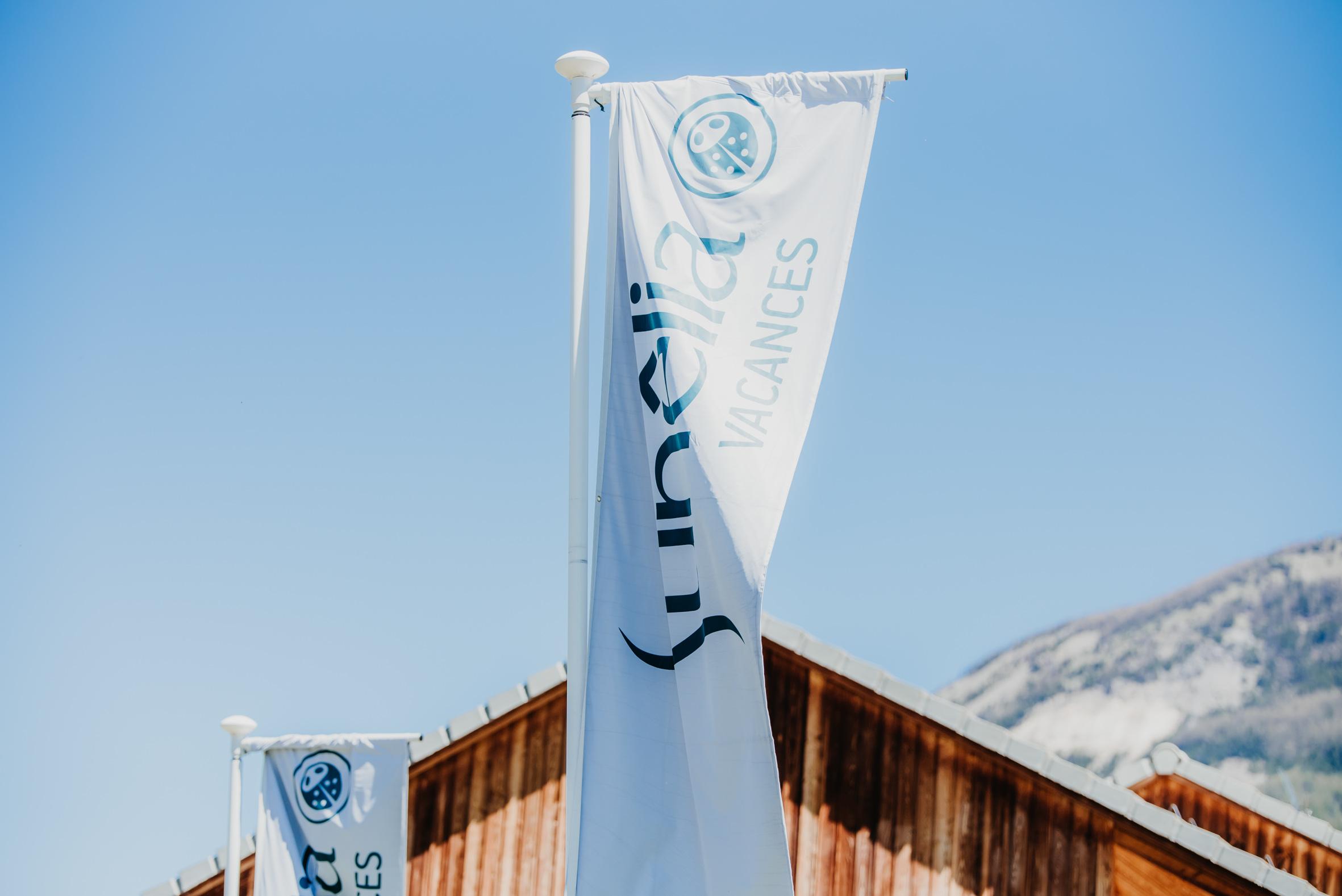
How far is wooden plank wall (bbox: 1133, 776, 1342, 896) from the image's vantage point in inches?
595

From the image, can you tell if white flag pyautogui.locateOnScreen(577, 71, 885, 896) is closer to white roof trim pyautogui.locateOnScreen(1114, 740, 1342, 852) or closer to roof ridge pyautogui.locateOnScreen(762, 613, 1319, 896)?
roof ridge pyautogui.locateOnScreen(762, 613, 1319, 896)

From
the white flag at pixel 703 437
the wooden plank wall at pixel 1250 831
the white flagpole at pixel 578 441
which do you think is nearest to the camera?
the white flag at pixel 703 437

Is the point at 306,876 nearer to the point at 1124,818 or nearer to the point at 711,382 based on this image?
the point at 1124,818

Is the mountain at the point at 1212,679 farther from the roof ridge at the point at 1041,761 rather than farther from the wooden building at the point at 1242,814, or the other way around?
the roof ridge at the point at 1041,761

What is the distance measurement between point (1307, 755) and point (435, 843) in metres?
134

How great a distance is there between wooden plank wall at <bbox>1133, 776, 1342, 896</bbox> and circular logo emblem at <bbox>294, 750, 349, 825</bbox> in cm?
948

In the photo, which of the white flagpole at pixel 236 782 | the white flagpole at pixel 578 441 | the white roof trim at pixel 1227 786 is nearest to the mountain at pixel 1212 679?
the white roof trim at pixel 1227 786

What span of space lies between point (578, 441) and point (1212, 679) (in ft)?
476

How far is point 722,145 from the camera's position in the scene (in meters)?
6.43

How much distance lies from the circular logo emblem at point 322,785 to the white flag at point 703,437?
217 inches

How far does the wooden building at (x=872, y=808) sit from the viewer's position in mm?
9375

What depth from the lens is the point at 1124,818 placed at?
Result: 9.34 meters

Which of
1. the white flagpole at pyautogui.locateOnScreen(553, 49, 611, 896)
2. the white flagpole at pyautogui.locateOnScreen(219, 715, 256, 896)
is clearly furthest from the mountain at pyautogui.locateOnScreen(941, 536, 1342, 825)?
the white flagpole at pyautogui.locateOnScreen(553, 49, 611, 896)

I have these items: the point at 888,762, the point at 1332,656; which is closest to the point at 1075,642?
the point at 1332,656
